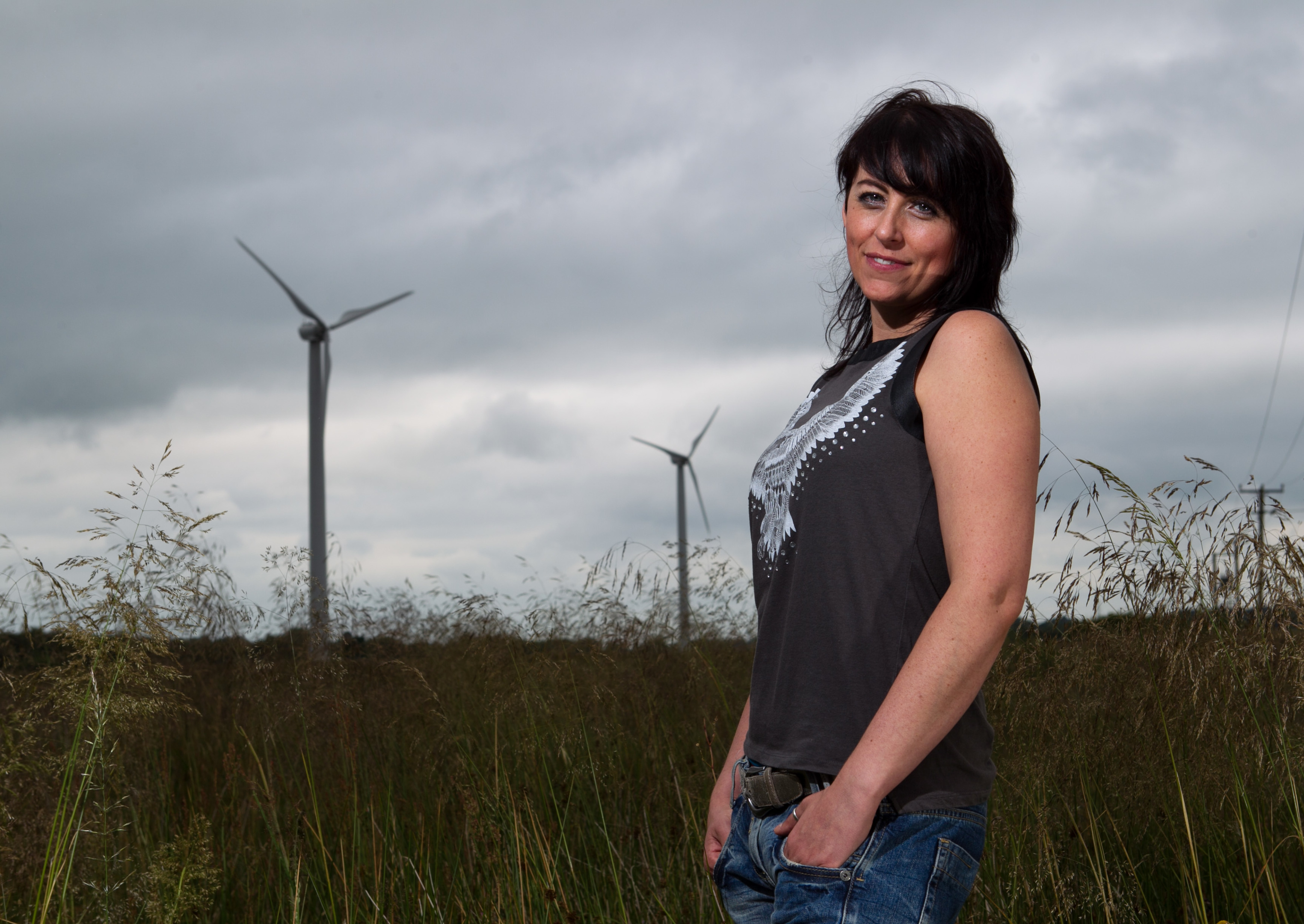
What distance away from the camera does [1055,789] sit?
10.8ft

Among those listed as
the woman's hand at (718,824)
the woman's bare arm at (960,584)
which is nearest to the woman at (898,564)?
the woman's bare arm at (960,584)

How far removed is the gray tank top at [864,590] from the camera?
1.68 metres

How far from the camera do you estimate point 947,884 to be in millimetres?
1610

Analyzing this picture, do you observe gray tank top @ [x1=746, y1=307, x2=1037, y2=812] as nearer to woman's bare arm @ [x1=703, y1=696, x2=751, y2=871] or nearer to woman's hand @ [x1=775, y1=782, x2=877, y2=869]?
woman's hand @ [x1=775, y1=782, x2=877, y2=869]

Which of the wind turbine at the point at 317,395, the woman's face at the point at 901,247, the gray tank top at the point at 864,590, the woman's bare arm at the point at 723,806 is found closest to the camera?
the gray tank top at the point at 864,590

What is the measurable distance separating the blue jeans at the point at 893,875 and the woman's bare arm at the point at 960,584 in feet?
0.13

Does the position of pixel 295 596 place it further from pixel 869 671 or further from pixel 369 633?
pixel 869 671

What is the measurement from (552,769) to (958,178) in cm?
303

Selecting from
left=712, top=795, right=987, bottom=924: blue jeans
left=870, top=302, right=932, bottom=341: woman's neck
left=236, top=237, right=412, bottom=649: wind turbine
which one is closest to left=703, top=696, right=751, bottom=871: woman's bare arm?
left=712, top=795, right=987, bottom=924: blue jeans

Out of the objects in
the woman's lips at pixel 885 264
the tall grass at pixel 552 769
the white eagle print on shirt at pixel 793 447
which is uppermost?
the woman's lips at pixel 885 264

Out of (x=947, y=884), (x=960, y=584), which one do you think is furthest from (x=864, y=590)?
(x=947, y=884)

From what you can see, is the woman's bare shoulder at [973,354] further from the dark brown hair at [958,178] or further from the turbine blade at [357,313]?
the turbine blade at [357,313]

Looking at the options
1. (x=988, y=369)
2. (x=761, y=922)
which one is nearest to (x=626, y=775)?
(x=761, y=922)

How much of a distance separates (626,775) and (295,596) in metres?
1.68
